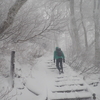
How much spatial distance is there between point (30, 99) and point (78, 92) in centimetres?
182

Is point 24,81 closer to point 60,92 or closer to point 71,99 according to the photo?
point 60,92

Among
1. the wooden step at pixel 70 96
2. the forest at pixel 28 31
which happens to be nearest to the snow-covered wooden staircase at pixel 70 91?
the wooden step at pixel 70 96

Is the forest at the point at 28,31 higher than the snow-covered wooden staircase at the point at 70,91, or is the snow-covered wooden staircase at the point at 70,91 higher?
the forest at the point at 28,31

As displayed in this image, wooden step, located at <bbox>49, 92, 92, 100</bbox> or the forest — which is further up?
the forest

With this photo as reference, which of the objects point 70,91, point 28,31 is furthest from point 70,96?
point 28,31

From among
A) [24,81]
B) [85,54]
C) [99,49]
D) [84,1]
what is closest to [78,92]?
[24,81]

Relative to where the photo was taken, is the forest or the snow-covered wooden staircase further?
the forest

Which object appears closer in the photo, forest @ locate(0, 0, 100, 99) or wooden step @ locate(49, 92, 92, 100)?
wooden step @ locate(49, 92, 92, 100)

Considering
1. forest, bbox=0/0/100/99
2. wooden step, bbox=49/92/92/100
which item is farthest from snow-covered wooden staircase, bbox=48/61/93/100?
forest, bbox=0/0/100/99

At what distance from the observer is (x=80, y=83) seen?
162 inches

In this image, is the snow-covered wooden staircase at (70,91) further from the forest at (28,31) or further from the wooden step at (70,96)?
the forest at (28,31)

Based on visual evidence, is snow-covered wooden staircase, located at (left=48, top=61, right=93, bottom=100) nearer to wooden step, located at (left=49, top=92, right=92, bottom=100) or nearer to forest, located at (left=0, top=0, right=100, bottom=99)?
wooden step, located at (left=49, top=92, right=92, bottom=100)

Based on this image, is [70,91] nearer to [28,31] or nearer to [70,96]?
[70,96]

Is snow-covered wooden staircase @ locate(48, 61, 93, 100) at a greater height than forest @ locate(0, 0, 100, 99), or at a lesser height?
lesser
